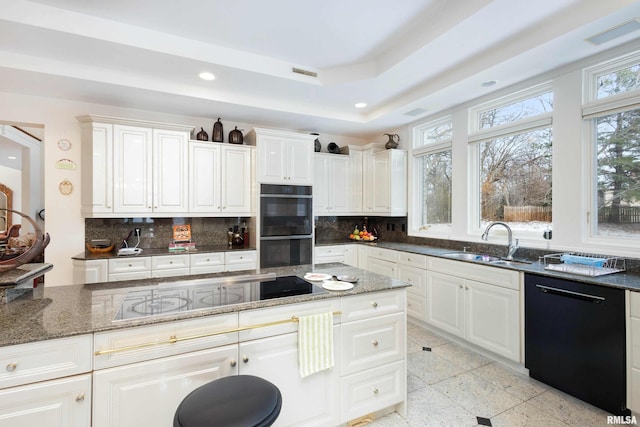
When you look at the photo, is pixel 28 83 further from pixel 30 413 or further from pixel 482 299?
pixel 482 299

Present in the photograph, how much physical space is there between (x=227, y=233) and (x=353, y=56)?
9.29ft

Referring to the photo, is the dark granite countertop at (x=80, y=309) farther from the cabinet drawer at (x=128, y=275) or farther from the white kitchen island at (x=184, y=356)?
the cabinet drawer at (x=128, y=275)

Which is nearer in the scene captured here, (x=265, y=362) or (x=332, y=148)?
Result: (x=265, y=362)

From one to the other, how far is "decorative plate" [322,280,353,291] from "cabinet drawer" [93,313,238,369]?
615 millimetres

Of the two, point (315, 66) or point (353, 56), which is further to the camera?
point (315, 66)

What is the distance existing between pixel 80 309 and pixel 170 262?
2034 mm

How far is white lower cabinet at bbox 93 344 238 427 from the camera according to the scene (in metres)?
1.30

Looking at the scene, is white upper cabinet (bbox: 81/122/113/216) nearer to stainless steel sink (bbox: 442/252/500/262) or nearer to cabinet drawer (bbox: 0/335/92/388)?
cabinet drawer (bbox: 0/335/92/388)

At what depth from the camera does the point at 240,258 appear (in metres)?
3.81

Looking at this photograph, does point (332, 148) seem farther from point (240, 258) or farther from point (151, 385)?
point (151, 385)

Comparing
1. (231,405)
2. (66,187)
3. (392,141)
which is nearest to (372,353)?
(231,405)

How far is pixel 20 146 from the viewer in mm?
6230

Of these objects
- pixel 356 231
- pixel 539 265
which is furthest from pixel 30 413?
pixel 356 231

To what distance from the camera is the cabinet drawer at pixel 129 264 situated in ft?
10.4
